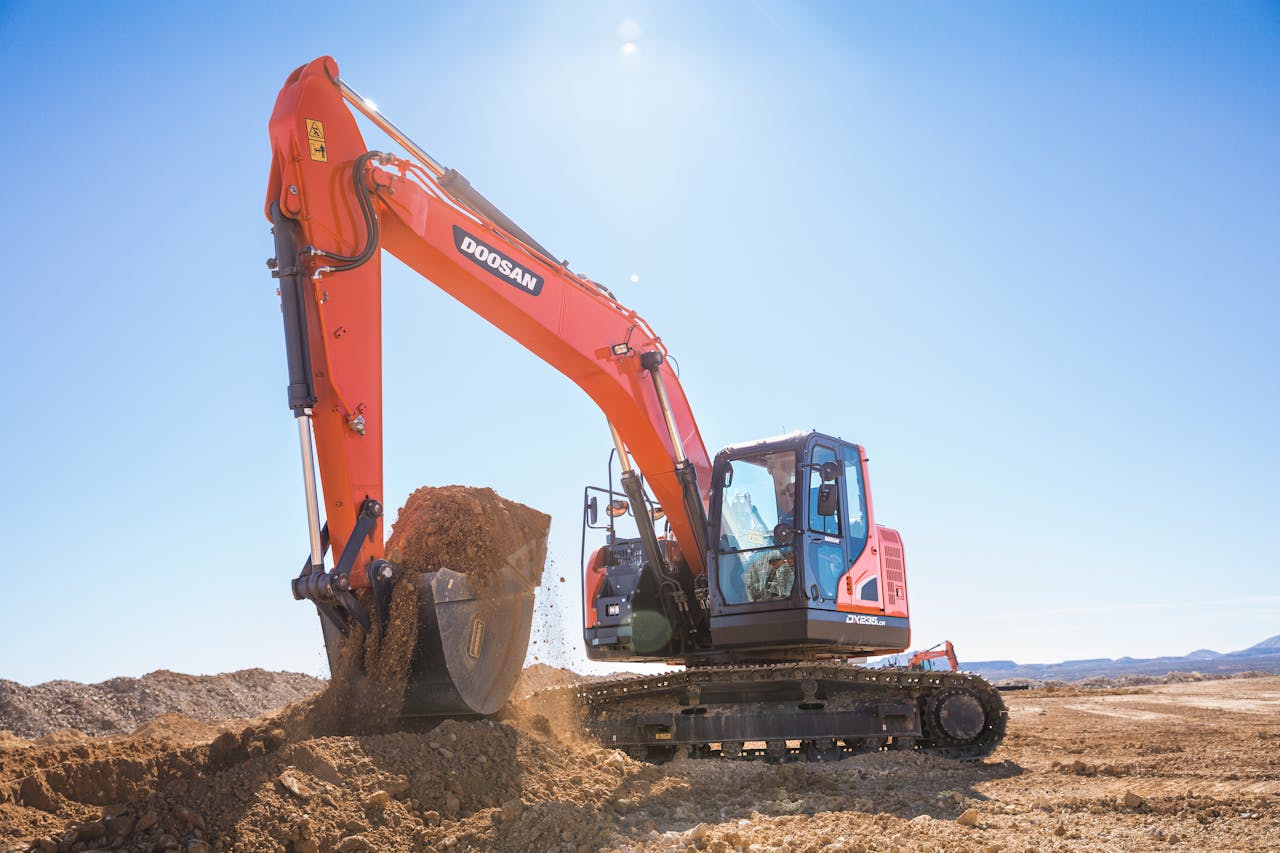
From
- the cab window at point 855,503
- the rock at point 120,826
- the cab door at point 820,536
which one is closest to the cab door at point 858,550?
the cab window at point 855,503

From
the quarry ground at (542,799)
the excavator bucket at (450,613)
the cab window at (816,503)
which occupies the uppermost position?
the cab window at (816,503)

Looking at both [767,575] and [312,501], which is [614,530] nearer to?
[767,575]

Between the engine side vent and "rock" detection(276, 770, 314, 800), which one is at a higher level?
the engine side vent

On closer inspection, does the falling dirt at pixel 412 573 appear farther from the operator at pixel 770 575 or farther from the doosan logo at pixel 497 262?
the operator at pixel 770 575

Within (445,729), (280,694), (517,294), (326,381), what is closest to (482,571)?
(445,729)

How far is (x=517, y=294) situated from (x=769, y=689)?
4166 millimetres

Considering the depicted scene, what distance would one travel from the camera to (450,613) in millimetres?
6633

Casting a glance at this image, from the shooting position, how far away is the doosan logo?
800 centimetres

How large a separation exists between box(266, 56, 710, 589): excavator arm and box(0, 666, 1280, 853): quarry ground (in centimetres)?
128

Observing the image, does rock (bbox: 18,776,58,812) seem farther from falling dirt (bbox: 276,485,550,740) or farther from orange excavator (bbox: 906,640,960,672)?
orange excavator (bbox: 906,640,960,672)

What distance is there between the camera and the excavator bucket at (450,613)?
6586mm

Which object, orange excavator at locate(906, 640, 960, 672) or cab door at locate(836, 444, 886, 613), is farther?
orange excavator at locate(906, 640, 960, 672)

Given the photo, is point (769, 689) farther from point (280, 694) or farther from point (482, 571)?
point (280, 694)

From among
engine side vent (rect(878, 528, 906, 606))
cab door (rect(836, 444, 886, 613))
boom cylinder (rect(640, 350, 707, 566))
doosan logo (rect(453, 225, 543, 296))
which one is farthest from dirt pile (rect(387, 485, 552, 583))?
engine side vent (rect(878, 528, 906, 606))
